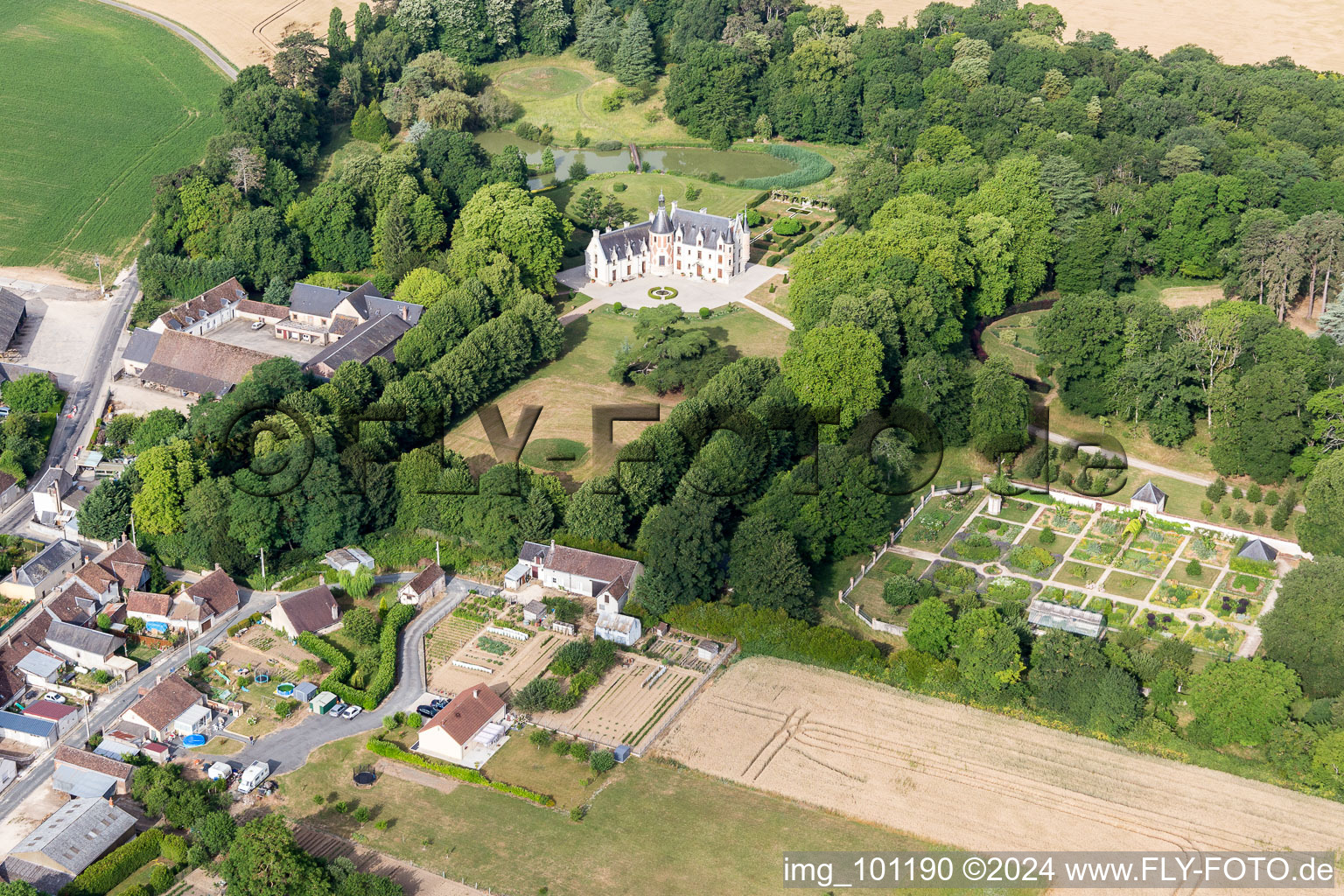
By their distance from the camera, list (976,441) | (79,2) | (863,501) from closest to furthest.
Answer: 1. (863,501)
2. (976,441)
3. (79,2)

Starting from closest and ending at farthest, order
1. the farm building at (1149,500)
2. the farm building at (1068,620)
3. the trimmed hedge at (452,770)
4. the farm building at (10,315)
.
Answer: the trimmed hedge at (452,770) → the farm building at (1068,620) → the farm building at (1149,500) → the farm building at (10,315)

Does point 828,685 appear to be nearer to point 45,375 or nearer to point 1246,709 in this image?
point 1246,709

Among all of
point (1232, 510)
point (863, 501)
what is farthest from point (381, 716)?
point (1232, 510)

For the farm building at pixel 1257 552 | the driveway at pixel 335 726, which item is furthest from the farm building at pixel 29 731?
the farm building at pixel 1257 552

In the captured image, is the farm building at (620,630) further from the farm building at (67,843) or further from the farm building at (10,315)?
the farm building at (10,315)

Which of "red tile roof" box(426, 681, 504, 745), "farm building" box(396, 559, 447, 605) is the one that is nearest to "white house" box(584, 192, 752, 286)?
"farm building" box(396, 559, 447, 605)
